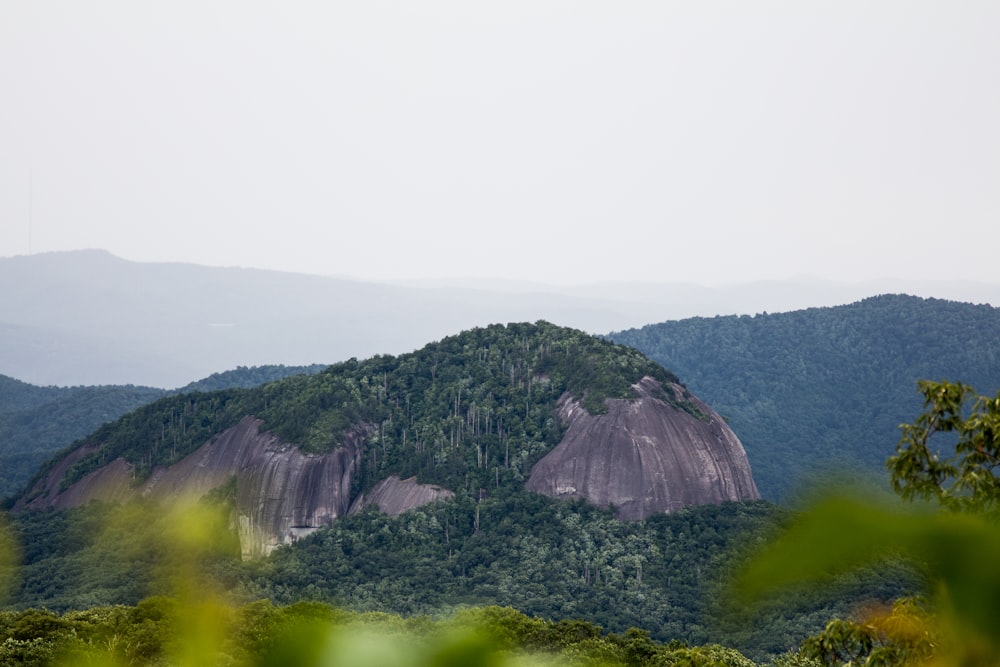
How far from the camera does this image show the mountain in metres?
103

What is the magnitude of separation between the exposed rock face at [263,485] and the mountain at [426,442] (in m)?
0.17

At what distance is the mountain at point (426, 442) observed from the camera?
103 metres

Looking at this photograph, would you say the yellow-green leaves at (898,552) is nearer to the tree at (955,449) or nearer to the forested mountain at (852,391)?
the tree at (955,449)

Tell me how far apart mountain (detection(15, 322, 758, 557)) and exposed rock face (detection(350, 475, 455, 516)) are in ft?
0.60

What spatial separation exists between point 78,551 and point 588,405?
58579 mm

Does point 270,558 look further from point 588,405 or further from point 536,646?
point 536,646

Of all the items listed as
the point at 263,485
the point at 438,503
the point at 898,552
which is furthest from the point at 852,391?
the point at 898,552

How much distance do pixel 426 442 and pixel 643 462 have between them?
27049mm

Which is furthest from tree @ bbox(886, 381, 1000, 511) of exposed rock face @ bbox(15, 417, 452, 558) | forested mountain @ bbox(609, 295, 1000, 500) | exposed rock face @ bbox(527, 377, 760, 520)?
forested mountain @ bbox(609, 295, 1000, 500)

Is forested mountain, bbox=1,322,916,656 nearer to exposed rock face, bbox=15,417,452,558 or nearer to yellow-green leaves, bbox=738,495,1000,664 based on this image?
exposed rock face, bbox=15,417,452,558

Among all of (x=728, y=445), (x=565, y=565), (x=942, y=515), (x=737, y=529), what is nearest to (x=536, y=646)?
(x=565, y=565)

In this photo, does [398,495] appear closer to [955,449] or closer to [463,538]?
[463,538]

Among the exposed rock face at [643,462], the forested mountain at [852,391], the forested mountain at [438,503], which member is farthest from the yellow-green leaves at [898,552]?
the forested mountain at [852,391]

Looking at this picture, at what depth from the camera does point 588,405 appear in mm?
107938
